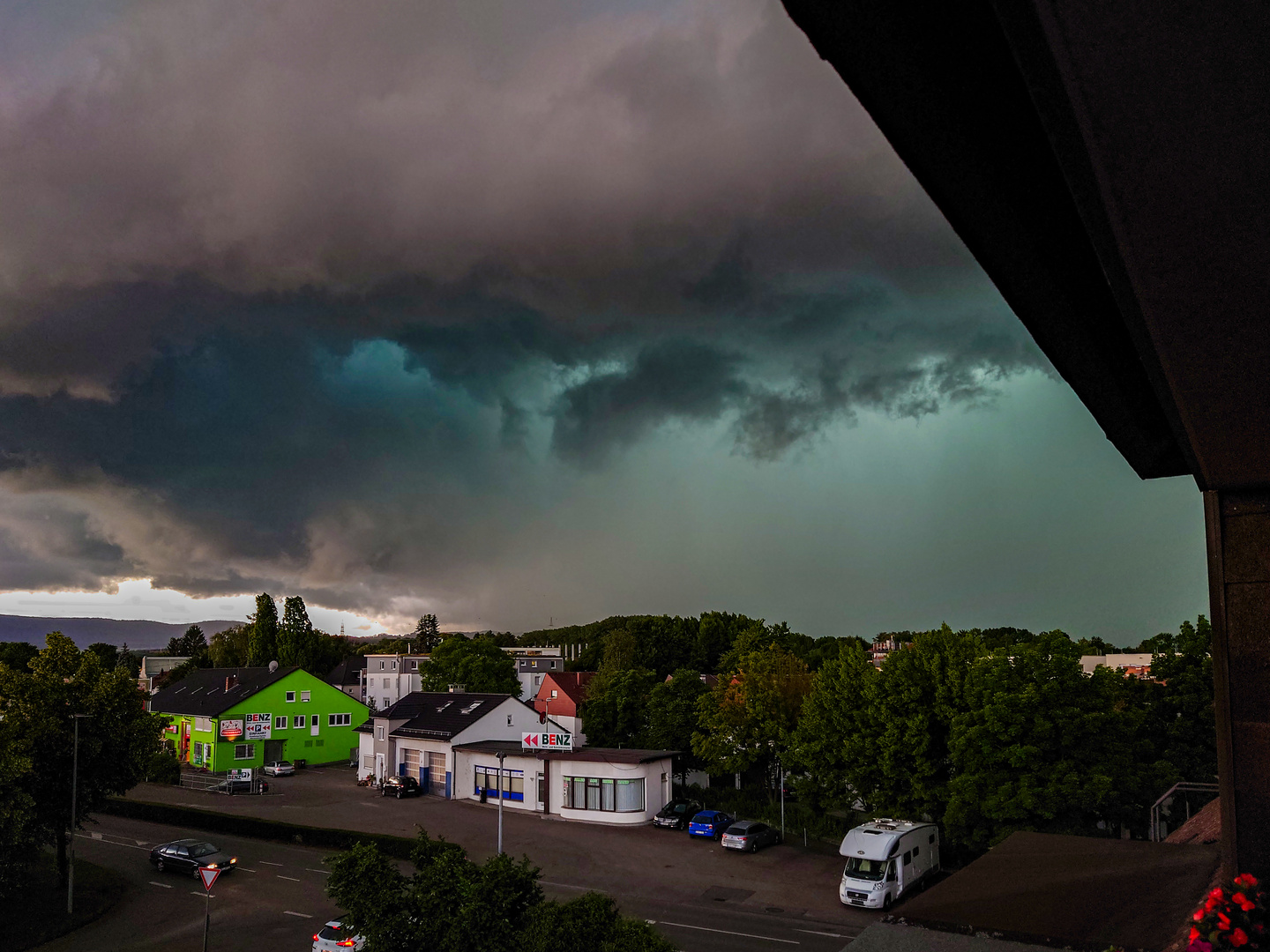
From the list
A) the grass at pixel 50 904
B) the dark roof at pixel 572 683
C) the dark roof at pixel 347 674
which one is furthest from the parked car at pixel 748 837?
the dark roof at pixel 347 674

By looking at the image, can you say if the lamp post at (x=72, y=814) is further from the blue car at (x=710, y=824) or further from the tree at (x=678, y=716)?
the tree at (x=678, y=716)

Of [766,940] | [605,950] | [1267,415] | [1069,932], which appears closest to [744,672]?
[766,940]

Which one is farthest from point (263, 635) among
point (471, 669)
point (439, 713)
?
point (439, 713)

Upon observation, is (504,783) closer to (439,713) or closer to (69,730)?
(439,713)

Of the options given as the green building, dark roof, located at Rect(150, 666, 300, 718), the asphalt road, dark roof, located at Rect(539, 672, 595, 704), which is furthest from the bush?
dark roof, located at Rect(539, 672, 595, 704)

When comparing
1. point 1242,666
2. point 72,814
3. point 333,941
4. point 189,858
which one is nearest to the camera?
point 1242,666

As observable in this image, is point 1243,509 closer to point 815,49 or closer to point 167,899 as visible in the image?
point 815,49
